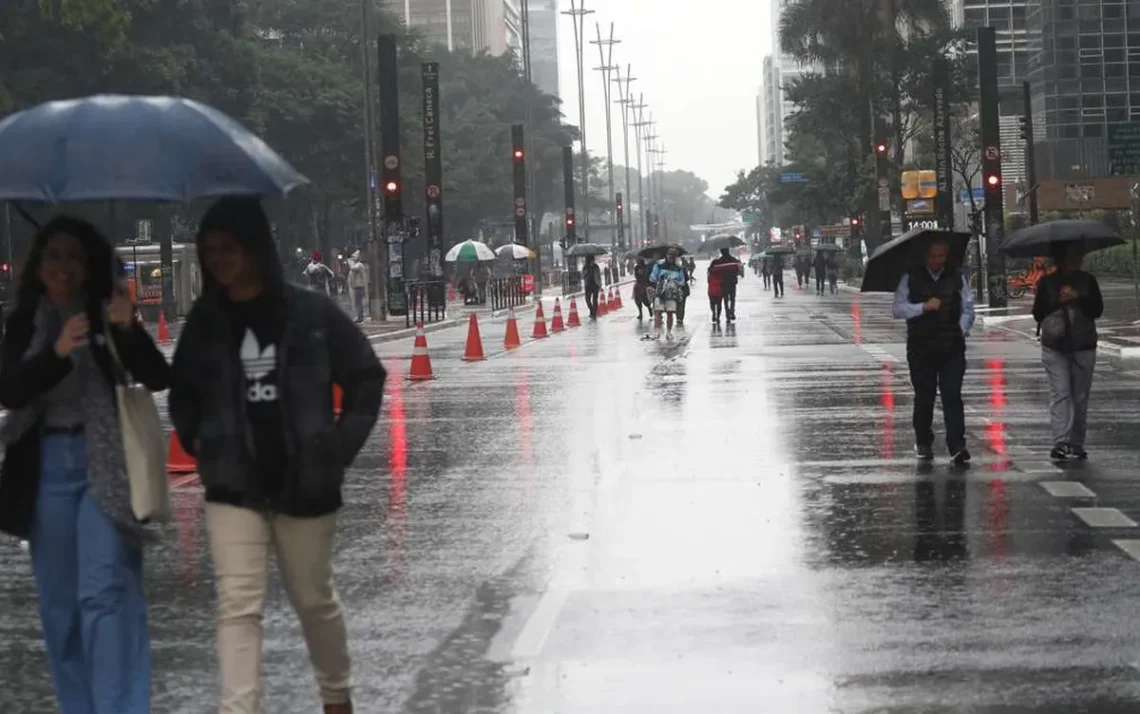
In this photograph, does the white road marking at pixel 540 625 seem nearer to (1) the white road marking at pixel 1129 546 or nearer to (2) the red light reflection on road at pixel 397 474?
(2) the red light reflection on road at pixel 397 474

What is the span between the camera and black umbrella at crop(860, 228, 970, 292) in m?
14.6

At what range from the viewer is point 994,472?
14156mm

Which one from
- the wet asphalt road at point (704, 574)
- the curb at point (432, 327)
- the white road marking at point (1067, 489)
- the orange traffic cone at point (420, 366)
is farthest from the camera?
the curb at point (432, 327)

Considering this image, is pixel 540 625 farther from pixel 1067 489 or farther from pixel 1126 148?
pixel 1126 148

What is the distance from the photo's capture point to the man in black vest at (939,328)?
14367 millimetres

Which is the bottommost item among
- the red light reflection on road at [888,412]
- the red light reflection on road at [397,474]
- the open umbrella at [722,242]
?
the red light reflection on road at [888,412]

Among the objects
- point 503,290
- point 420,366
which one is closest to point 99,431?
point 420,366

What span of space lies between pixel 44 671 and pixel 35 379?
2334mm

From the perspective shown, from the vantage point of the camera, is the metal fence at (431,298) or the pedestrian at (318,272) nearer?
the pedestrian at (318,272)

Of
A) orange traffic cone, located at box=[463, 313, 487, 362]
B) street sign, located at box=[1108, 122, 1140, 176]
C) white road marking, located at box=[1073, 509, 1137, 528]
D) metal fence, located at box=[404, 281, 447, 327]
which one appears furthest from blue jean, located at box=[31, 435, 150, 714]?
metal fence, located at box=[404, 281, 447, 327]

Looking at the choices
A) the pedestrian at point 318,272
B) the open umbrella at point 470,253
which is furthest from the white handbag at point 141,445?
the open umbrella at point 470,253

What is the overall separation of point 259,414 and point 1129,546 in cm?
602

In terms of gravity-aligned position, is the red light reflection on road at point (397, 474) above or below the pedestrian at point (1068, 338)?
below

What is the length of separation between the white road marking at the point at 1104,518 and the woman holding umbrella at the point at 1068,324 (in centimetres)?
250
